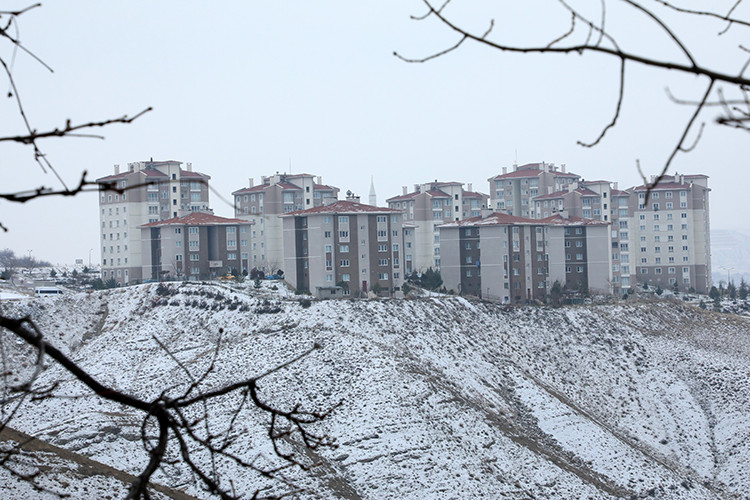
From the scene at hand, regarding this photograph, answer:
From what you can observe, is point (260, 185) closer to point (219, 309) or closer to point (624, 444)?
point (219, 309)

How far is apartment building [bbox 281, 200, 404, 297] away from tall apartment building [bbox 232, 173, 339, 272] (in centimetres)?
1501

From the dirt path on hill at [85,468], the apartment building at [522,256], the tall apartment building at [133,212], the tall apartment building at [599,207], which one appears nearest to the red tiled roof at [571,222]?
the apartment building at [522,256]

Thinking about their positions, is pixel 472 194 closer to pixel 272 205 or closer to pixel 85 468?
pixel 272 205

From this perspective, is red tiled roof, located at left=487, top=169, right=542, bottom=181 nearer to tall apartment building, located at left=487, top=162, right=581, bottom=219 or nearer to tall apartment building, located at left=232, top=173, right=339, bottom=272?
tall apartment building, located at left=487, top=162, right=581, bottom=219

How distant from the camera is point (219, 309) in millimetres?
46062

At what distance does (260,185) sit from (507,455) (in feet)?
181

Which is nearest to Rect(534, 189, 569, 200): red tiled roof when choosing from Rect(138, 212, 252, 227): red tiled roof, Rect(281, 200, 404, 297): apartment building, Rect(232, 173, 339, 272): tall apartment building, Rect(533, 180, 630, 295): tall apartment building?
Rect(533, 180, 630, 295): tall apartment building

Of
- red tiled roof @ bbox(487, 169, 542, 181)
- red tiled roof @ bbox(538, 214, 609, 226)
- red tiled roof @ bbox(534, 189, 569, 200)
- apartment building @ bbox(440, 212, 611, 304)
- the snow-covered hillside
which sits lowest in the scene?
the snow-covered hillside

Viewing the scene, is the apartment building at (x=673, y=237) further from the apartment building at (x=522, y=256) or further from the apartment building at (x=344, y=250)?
the apartment building at (x=344, y=250)

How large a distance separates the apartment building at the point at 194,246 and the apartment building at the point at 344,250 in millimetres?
8786

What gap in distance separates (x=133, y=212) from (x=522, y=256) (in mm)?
35882

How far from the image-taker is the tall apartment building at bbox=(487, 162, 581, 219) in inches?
3568

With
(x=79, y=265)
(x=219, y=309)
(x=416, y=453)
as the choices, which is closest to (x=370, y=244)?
(x=219, y=309)

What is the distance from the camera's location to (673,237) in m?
85.6
